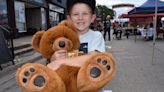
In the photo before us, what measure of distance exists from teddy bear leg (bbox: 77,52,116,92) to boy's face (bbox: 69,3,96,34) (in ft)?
1.69

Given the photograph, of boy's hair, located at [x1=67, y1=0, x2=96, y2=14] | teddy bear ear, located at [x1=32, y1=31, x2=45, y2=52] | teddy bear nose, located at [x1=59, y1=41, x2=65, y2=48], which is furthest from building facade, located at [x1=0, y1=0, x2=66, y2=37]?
teddy bear nose, located at [x1=59, y1=41, x2=65, y2=48]

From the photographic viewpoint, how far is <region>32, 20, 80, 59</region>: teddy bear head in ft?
8.01

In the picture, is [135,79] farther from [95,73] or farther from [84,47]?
[95,73]

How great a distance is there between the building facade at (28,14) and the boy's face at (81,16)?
9778mm

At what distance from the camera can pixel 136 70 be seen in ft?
26.8

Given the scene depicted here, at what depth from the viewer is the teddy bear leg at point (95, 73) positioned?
2078mm

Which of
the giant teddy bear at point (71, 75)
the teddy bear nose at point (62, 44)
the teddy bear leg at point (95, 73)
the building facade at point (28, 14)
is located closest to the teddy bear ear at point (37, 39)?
the teddy bear nose at point (62, 44)

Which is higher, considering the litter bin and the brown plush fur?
the brown plush fur

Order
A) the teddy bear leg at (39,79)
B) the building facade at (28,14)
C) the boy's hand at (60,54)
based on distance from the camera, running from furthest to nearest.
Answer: the building facade at (28,14), the boy's hand at (60,54), the teddy bear leg at (39,79)

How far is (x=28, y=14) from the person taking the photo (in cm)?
2761

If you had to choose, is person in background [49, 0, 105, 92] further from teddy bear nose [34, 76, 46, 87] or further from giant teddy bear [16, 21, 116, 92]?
teddy bear nose [34, 76, 46, 87]

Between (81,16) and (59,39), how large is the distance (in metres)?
0.29

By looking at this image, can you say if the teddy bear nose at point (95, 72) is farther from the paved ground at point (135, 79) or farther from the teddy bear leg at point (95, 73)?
the paved ground at point (135, 79)

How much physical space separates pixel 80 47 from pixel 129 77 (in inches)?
191
